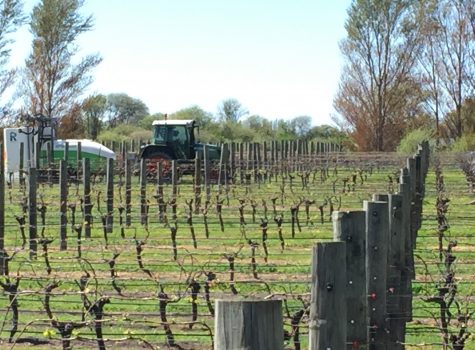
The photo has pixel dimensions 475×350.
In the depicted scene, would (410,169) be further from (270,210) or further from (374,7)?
(374,7)

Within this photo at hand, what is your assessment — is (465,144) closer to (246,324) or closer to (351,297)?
(351,297)

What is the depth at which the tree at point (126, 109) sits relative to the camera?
330 feet

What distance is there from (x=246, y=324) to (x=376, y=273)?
321cm

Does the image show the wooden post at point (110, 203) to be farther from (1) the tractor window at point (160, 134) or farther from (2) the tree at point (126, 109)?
(2) the tree at point (126, 109)

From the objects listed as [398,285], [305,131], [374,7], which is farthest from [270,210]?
[305,131]

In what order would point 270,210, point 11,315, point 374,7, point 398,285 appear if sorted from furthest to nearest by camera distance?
1. point 374,7
2. point 270,210
3. point 11,315
4. point 398,285

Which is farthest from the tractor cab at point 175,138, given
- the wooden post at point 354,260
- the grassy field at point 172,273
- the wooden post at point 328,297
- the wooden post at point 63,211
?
the wooden post at point 328,297

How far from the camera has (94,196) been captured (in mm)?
24578

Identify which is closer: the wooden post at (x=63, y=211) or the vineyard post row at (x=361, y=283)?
the vineyard post row at (x=361, y=283)

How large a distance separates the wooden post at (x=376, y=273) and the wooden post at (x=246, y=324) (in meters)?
3.06

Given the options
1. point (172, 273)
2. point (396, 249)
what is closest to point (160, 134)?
point (172, 273)

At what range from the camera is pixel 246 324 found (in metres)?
2.87

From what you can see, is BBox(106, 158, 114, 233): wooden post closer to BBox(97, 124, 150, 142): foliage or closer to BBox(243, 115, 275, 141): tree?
BBox(97, 124, 150, 142): foliage

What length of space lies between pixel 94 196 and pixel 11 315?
1476 centimetres
